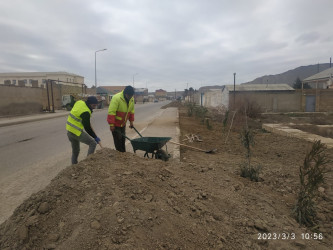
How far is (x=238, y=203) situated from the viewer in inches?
120

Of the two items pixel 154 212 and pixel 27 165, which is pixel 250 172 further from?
pixel 27 165

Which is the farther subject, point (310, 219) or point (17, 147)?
point (17, 147)

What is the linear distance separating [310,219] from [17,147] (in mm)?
7846

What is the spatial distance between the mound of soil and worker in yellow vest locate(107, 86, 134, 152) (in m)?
1.10

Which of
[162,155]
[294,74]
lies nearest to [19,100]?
[162,155]

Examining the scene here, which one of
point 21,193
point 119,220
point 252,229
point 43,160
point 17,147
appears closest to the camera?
point 119,220

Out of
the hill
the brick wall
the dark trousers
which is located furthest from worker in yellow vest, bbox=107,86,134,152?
the hill

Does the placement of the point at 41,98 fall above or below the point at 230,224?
above

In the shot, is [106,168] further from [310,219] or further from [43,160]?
[43,160]

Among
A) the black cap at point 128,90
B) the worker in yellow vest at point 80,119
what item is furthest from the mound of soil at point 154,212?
the black cap at point 128,90

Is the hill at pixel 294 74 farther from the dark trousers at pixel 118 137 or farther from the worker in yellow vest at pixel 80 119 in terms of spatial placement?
the worker in yellow vest at pixel 80 119

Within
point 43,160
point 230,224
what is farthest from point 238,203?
point 43,160

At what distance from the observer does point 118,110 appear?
503 centimetres

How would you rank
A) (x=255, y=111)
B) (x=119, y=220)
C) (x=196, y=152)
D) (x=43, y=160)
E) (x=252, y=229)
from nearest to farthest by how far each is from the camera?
(x=119, y=220)
(x=252, y=229)
(x=43, y=160)
(x=196, y=152)
(x=255, y=111)
